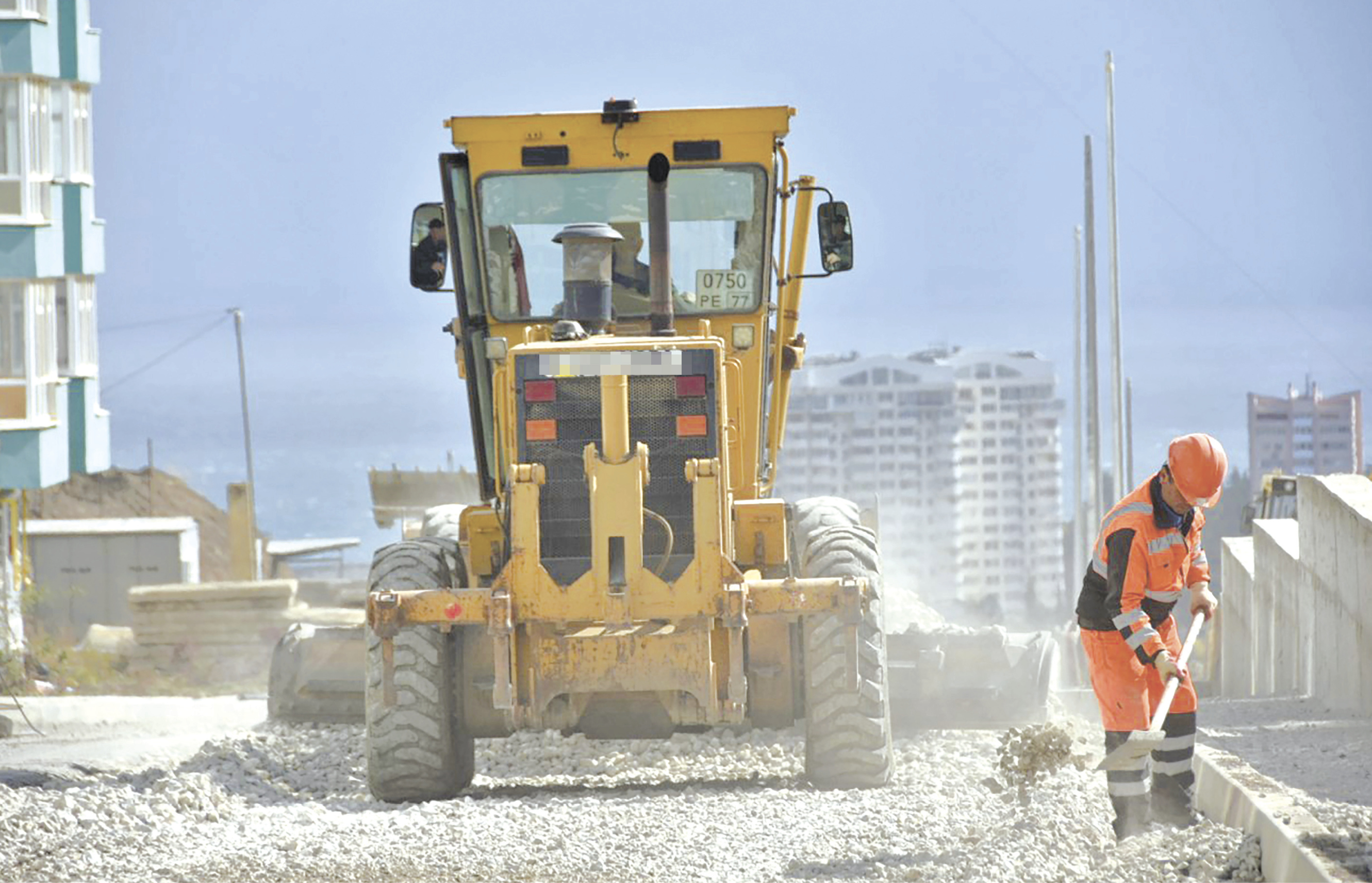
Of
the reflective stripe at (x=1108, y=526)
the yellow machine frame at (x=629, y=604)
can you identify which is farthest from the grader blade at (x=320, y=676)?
the reflective stripe at (x=1108, y=526)

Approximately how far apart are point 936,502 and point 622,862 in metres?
92.9

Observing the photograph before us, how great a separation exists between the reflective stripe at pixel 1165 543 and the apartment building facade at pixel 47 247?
26911mm

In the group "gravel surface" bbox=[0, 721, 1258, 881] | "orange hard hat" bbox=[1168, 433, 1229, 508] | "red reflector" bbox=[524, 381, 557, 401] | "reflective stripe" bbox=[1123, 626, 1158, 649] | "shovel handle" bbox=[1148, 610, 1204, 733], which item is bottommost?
"gravel surface" bbox=[0, 721, 1258, 881]

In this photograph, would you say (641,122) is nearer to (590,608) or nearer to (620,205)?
(620,205)

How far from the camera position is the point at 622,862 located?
9.86 metres

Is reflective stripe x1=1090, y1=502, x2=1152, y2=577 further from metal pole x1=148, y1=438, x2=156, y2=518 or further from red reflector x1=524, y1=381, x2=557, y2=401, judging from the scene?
metal pole x1=148, y1=438, x2=156, y2=518

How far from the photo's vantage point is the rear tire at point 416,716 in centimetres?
1198

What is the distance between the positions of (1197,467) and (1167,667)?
88cm

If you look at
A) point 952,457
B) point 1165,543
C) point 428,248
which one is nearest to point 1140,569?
point 1165,543

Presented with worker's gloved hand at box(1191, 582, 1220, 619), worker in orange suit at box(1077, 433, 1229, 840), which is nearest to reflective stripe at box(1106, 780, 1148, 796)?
worker in orange suit at box(1077, 433, 1229, 840)

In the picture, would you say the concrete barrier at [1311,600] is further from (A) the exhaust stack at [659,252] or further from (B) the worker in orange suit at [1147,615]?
(A) the exhaust stack at [659,252]

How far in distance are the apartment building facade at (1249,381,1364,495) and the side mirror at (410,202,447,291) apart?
252 ft

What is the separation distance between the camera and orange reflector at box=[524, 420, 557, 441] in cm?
1201

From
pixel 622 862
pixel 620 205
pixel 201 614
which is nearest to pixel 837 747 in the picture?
pixel 622 862
